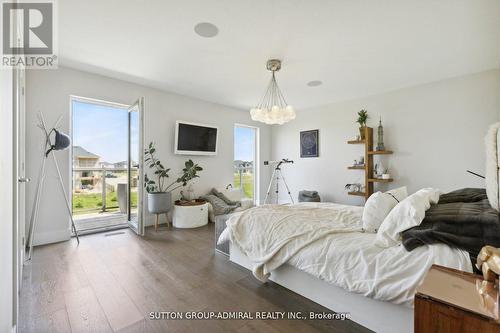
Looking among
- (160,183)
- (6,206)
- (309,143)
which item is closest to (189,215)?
(160,183)

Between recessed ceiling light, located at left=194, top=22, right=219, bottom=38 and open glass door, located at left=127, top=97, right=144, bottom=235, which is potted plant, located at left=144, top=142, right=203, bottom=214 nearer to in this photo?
open glass door, located at left=127, top=97, right=144, bottom=235

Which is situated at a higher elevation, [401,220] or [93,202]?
[401,220]

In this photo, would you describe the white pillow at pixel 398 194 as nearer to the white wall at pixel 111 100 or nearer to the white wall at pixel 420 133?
the white wall at pixel 420 133

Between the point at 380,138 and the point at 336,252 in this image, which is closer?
the point at 336,252

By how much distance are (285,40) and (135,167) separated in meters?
3.19

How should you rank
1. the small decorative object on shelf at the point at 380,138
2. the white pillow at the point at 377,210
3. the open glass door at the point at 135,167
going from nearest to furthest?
the white pillow at the point at 377,210 → the open glass door at the point at 135,167 → the small decorative object on shelf at the point at 380,138

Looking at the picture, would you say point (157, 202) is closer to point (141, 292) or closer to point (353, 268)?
point (141, 292)

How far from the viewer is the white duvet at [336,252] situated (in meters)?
1.29

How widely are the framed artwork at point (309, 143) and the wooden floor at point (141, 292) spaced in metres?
3.35

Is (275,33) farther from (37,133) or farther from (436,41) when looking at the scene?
(37,133)

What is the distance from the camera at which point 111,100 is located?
3605 millimetres

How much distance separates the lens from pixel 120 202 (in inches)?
179

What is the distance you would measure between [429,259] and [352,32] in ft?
7.15

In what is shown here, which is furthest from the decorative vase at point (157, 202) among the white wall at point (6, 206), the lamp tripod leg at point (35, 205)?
the white wall at point (6, 206)
